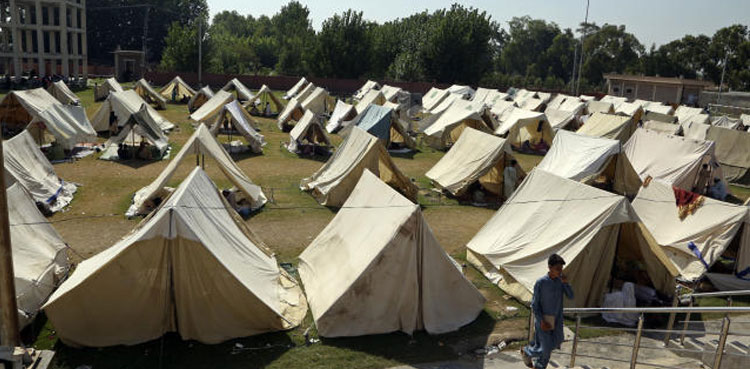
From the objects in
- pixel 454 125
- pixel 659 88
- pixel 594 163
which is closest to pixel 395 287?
pixel 594 163

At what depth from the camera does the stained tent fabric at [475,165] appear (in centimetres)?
1691

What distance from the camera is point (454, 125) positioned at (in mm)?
26172

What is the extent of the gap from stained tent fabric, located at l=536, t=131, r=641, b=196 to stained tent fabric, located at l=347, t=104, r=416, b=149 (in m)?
7.56

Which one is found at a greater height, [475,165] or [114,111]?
[114,111]

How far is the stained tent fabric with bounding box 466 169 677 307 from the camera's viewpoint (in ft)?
32.2

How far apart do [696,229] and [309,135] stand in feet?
51.0

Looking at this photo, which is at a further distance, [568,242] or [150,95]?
[150,95]

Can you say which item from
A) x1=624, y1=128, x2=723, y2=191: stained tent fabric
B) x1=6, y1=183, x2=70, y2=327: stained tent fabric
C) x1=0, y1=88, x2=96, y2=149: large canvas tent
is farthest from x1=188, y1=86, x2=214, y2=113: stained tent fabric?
x1=6, y1=183, x2=70, y2=327: stained tent fabric

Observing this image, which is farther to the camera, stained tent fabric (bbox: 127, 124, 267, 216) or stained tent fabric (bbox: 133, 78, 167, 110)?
stained tent fabric (bbox: 133, 78, 167, 110)

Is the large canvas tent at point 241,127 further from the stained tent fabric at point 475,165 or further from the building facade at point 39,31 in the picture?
the building facade at point 39,31

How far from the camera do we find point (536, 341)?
711 cm

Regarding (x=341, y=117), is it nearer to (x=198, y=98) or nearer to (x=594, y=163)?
(x=198, y=98)

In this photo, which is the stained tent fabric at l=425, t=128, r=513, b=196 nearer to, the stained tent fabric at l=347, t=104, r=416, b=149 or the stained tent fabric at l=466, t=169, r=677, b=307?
the stained tent fabric at l=466, t=169, r=677, b=307

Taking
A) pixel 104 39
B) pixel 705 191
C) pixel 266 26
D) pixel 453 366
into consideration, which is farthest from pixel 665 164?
pixel 266 26
